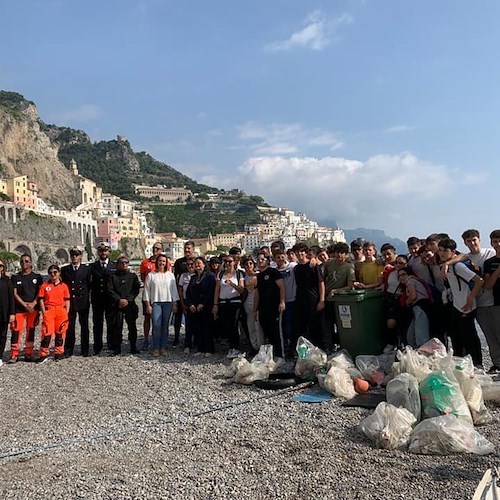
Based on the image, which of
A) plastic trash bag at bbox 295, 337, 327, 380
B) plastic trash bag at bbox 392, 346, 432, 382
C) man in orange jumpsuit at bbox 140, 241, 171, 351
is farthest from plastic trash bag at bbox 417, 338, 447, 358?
man in orange jumpsuit at bbox 140, 241, 171, 351

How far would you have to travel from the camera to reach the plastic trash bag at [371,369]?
21.1 feet

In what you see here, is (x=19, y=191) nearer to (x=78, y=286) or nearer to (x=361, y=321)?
(x=78, y=286)

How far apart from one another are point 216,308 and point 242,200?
616 feet

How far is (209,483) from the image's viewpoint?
403 centimetres

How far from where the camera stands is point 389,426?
15.3 ft

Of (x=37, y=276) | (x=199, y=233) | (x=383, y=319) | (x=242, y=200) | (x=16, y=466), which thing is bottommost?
(x=16, y=466)

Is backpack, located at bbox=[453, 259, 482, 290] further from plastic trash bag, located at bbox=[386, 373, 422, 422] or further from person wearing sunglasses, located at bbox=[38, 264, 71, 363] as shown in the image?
person wearing sunglasses, located at bbox=[38, 264, 71, 363]

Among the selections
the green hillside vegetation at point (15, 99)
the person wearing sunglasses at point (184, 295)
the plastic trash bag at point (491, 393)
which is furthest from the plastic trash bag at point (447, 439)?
the green hillside vegetation at point (15, 99)

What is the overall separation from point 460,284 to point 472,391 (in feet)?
5.92

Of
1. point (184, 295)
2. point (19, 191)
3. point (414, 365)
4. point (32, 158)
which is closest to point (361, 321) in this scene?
point (414, 365)

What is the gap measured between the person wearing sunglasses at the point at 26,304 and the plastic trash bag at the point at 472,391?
7.69 meters

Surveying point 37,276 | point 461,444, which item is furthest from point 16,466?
point 37,276

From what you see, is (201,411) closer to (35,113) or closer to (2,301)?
(2,301)

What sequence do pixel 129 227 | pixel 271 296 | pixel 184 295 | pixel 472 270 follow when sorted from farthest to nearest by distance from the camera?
1. pixel 129 227
2. pixel 184 295
3. pixel 271 296
4. pixel 472 270
